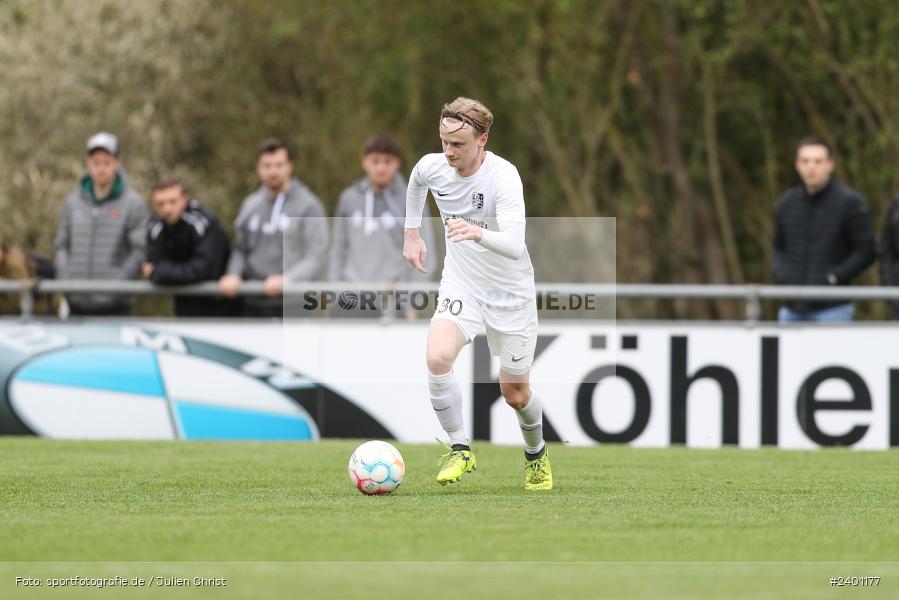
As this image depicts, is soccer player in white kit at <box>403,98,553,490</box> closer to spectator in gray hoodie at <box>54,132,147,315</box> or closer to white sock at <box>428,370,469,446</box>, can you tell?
white sock at <box>428,370,469,446</box>

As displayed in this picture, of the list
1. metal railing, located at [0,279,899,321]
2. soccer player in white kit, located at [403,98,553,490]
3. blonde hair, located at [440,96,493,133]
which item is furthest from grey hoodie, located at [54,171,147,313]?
blonde hair, located at [440,96,493,133]

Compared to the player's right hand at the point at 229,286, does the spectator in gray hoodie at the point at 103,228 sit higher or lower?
higher

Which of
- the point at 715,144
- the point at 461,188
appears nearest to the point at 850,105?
the point at 715,144

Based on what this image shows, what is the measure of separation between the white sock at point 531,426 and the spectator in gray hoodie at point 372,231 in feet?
15.1

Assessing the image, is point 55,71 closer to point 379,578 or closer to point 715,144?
point 715,144

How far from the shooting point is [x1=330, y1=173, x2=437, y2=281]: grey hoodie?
13797mm

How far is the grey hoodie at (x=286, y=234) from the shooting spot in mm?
13836

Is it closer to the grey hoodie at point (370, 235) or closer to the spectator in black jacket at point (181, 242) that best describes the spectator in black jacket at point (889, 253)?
the grey hoodie at point (370, 235)

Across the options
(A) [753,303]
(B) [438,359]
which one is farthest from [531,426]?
(A) [753,303]

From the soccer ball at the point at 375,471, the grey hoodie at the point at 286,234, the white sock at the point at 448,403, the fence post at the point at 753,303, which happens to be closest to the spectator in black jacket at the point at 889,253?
the fence post at the point at 753,303

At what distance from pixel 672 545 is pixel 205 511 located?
252 centimetres

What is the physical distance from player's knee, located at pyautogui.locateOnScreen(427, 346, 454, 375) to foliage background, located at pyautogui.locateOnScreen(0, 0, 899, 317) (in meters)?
15.2

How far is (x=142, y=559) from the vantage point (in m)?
6.24

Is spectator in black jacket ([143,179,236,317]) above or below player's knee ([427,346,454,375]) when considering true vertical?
above
